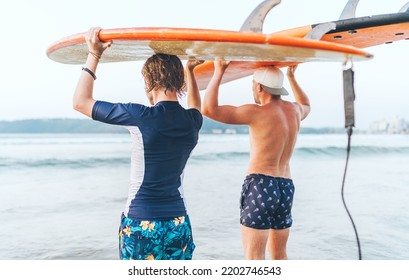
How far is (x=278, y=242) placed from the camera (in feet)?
8.65

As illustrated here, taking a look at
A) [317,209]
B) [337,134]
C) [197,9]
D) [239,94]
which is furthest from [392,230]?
[337,134]

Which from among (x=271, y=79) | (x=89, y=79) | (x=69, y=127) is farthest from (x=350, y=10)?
(x=69, y=127)

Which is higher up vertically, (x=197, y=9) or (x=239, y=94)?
(x=197, y=9)

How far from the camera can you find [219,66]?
239cm

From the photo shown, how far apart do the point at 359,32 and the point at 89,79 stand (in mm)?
1248

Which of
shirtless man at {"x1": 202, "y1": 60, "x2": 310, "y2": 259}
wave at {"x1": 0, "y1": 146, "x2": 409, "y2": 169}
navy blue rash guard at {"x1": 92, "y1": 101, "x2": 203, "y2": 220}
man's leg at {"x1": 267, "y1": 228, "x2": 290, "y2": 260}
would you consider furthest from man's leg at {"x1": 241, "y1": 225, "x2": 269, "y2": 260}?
wave at {"x1": 0, "y1": 146, "x2": 409, "y2": 169}

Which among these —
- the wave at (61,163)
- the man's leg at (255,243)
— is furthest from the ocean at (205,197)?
the man's leg at (255,243)

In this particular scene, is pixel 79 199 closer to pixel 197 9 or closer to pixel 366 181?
pixel 197 9

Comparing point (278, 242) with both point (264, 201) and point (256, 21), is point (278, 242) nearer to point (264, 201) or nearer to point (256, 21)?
point (264, 201)

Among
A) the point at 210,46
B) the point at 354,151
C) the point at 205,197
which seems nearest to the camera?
the point at 210,46

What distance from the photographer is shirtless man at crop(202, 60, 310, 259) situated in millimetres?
2492

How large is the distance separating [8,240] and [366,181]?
6227mm

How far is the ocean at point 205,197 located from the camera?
435cm
